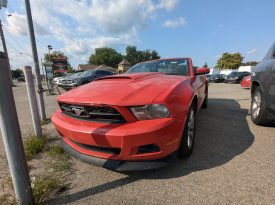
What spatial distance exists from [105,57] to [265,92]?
90.7m

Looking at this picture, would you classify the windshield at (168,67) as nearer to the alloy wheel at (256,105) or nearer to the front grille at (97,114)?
the alloy wheel at (256,105)

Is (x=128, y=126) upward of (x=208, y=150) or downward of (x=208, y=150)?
upward

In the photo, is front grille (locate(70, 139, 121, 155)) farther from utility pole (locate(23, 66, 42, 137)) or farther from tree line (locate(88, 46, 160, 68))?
tree line (locate(88, 46, 160, 68))

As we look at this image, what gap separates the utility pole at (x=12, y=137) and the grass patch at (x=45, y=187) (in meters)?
0.11

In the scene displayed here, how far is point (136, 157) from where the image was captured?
2006 mm

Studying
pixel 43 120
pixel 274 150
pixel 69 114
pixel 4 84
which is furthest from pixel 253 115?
pixel 43 120

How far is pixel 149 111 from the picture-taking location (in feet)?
6.68

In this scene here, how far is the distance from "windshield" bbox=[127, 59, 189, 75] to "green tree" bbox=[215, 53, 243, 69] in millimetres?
72072

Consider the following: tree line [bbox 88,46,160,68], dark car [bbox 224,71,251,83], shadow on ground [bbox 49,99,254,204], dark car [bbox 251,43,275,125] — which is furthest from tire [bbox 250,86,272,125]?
tree line [bbox 88,46,160,68]

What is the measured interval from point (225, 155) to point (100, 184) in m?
1.69

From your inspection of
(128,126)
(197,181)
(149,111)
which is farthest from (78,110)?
(197,181)

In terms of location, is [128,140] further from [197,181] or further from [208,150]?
[208,150]

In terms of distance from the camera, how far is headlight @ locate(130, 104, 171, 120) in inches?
80.0

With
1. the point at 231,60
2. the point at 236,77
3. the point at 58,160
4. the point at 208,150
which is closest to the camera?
the point at 58,160
